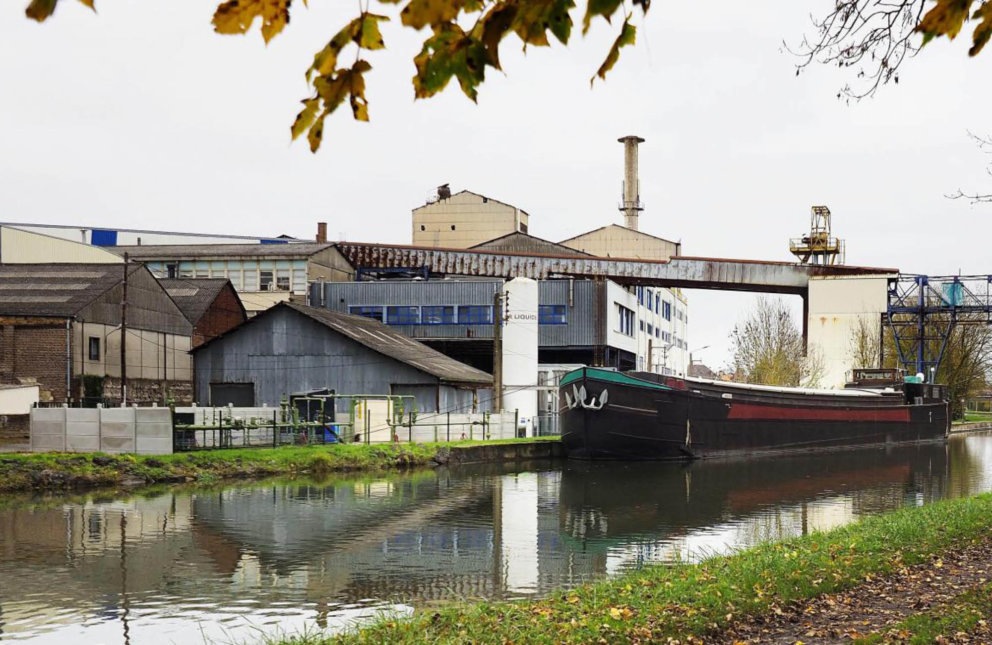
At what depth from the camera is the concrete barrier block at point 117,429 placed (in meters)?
25.6

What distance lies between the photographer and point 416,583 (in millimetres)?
12297

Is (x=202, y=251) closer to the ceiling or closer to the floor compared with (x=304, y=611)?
closer to the ceiling

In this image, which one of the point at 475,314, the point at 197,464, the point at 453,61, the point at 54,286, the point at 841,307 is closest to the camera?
the point at 453,61

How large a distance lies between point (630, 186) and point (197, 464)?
5424cm

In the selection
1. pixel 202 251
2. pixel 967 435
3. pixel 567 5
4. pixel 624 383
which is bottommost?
pixel 967 435

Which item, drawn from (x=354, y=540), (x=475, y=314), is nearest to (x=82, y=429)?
(x=354, y=540)

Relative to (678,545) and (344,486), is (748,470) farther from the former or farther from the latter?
(678,545)

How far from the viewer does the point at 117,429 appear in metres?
25.6

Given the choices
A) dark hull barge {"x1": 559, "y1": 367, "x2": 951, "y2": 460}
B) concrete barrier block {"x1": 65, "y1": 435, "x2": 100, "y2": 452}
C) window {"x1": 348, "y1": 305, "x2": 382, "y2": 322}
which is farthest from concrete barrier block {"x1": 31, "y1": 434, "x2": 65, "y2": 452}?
window {"x1": 348, "y1": 305, "x2": 382, "y2": 322}

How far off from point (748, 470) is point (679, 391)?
3.99 metres

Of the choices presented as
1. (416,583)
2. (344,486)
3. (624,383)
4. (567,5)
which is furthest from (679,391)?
(567,5)

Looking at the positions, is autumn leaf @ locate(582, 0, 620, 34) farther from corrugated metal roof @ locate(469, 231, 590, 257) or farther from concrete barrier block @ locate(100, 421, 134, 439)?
corrugated metal roof @ locate(469, 231, 590, 257)

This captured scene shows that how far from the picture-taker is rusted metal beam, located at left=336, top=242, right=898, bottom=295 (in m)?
52.8

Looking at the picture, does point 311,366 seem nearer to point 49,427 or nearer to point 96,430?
point 96,430
